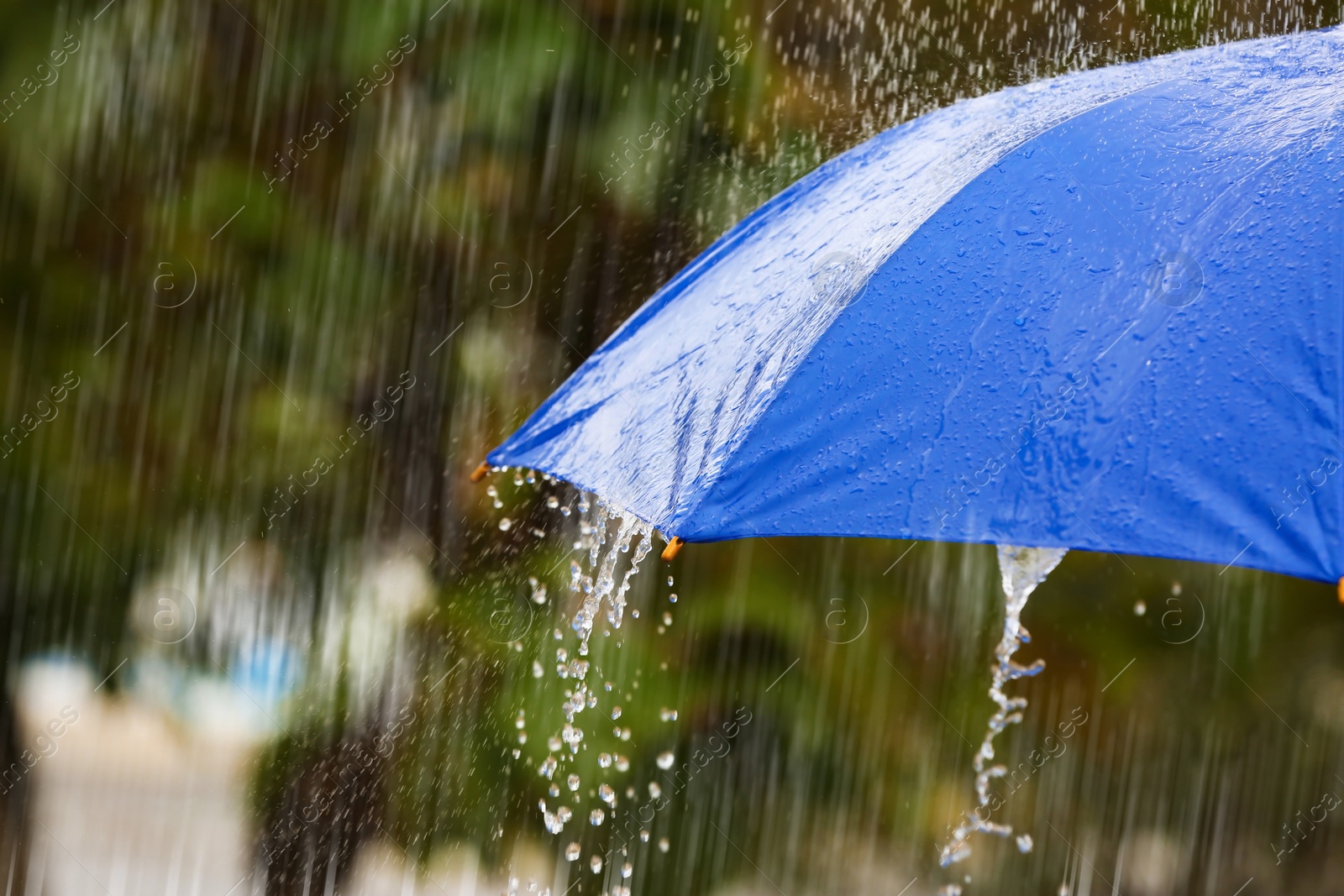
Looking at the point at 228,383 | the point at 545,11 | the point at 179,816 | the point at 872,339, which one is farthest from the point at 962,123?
the point at 179,816

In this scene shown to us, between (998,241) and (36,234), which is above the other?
(36,234)

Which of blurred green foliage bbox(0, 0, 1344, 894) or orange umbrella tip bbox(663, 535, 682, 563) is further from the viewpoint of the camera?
blurred green foliage bbox(0, 0, 1344, 894)

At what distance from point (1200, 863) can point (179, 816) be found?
22.8 feet

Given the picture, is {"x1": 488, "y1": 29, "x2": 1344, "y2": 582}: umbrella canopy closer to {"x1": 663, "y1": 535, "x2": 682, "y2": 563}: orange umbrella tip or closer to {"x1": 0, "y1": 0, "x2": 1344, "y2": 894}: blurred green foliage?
{"x1": 663, "y1": 535, "x2": 682, "y2": 563}: orange umbrella tip

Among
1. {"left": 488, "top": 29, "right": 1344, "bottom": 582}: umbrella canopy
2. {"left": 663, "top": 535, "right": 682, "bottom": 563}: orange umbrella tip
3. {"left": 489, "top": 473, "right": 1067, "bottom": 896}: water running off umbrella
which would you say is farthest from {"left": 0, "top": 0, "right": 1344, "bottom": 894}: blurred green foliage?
{"left": 663, "top": 535, "right": 682, "bottom": 563}: orange umbrella tip

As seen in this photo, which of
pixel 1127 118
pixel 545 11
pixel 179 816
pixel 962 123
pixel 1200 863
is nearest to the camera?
pixel 1127 118

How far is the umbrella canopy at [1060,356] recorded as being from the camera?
4.08 ft

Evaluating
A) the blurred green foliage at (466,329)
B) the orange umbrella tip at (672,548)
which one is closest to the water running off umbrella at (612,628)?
the blurred green foliage at (466,329)

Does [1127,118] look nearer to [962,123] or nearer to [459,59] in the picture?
[962,123]

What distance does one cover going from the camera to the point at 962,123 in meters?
2.05

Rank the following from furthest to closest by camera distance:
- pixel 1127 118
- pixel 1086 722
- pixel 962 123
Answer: pixel 1086 722
pixel 962 123
pixel 1127 118

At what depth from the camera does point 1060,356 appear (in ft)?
4.49

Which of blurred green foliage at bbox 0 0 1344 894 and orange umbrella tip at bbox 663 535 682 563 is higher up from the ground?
blurred green foliage at bbox 0 0 1344 894

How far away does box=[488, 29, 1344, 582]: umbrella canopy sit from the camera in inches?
48.9
